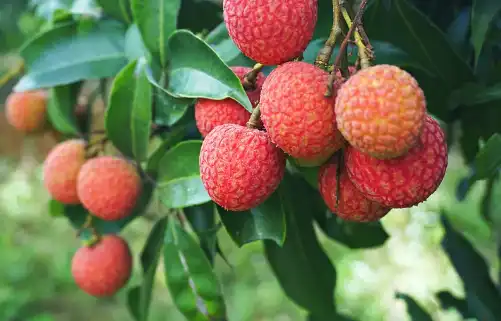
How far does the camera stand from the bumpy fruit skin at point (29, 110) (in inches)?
44.8

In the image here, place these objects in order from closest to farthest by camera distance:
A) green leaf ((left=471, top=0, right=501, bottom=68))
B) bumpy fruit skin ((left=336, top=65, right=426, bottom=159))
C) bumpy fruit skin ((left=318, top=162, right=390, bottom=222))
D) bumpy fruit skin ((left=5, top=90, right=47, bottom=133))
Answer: bumpy fruit skin ((left=336, top=65, right=426, bottom=159))
bumpy fruit skin ((left=318, top=162, right=390, bottom=222))
green leaf ((left=471, top=0, right=501, bottom=68))
bumpy fruit skin ((left=5, top=90, right=47, bottom=133))

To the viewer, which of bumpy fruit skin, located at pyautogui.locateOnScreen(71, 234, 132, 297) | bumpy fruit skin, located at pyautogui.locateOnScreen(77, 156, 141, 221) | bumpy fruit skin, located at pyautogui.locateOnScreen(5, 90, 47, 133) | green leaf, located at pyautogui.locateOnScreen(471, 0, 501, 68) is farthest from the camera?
bumpy fruit skin, located at pyautogui.locateOnScreen(5, 90, 47, 133)

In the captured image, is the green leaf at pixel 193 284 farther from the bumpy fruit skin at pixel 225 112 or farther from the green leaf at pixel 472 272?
the green leaf at pixel 472 272

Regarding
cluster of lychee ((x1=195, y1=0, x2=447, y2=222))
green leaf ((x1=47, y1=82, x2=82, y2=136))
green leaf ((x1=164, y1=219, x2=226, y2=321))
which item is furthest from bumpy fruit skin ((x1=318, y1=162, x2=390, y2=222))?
green leaf ((x1=47, y1=82, x2=82, y2=136))

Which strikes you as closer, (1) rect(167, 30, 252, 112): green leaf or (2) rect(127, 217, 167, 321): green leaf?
(1) rect(167, 30, 252, 112): green leaf

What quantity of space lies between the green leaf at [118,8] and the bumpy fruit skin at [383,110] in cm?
54

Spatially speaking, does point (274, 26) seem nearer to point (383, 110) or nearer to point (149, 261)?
point (383, 110)

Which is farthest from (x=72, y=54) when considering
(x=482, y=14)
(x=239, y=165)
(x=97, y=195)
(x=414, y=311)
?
(x=414, y=311)

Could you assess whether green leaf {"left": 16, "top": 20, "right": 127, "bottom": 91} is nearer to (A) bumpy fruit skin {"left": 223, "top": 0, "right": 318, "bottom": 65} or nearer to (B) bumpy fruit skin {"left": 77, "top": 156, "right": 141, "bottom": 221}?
(B) bumpy fruit skin {"left": 77, "top": 156, "right": 141, "bottom": 221}

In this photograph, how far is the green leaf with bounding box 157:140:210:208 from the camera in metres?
0.71

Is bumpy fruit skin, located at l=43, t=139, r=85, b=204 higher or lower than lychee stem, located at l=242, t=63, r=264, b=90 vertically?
lower

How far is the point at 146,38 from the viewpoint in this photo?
0.77 meters

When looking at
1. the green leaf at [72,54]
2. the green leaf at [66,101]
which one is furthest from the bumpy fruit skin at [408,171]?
the green leaf at [66,101]

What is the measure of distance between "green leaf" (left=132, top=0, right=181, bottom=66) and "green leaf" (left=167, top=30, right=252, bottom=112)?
0.03 meters
